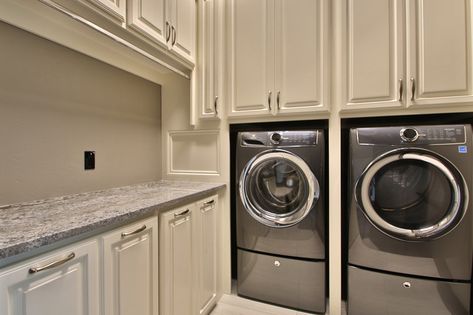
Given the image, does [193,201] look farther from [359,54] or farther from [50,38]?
[359,54]

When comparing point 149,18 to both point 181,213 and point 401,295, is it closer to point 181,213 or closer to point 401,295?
point 181,213

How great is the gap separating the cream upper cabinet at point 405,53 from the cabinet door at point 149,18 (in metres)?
1.20

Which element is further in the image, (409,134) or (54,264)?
(409,134)

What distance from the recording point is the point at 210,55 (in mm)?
1887

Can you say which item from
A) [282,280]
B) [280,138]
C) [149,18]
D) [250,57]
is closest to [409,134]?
[280,138]

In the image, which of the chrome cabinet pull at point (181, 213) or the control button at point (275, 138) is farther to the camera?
the control button at point (275, 138)

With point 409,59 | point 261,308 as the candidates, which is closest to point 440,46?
point 409,59

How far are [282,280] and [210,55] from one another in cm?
183

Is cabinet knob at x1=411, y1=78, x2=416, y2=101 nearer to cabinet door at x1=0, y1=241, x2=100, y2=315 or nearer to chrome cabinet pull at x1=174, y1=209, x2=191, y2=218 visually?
chrome cabinet pull at x1=174, y1=209, x2=191, y2=218

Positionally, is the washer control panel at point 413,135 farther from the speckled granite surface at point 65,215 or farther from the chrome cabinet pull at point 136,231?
the chrome cabinet pull at point 136,231

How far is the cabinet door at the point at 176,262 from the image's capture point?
1.21 meters

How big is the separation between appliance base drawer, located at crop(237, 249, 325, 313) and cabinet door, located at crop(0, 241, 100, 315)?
3.98 feet

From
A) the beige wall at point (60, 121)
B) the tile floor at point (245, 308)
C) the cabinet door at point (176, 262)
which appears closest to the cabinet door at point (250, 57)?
the beige wall at point (60, 121)

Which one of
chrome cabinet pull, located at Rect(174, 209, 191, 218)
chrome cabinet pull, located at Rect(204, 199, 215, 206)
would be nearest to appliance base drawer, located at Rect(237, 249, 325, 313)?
chrome cabinet pull, located at Rect(204, 199, 215, 206)
